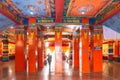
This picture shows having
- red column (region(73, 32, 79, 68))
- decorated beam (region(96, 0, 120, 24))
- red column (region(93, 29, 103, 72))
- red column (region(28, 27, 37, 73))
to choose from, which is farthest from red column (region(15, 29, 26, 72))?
decorated beam (region(96, 0, 120, 24))

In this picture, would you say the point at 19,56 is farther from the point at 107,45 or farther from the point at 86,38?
the point at 107,45

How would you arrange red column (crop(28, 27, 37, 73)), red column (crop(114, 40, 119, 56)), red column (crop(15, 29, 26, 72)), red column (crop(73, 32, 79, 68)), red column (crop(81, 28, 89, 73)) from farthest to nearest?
red column (crop(114, 40, 119, 56))
red column (crop(73, 32, 79, 68))
red column (crop(15, 29, 26, 72))
red column (crop(28, 27, 37, 73))
red column (crop(81, 28, 89, 73))

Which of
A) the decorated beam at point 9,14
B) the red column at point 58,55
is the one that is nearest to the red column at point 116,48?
the red column at point 58,55

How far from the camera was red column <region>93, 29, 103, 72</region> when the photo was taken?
1272 cm

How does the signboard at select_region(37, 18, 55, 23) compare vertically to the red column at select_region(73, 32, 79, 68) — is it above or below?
above

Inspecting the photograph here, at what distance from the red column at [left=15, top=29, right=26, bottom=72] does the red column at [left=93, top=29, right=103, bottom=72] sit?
4906 mm

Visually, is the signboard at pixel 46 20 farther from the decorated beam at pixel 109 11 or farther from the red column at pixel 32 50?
the decorated beam at pixel 109 11

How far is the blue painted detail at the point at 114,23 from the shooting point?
34.2 feet

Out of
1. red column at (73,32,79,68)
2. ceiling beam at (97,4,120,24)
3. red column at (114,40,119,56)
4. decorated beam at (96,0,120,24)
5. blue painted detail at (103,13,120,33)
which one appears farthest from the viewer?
red column at (114,40,119,56)

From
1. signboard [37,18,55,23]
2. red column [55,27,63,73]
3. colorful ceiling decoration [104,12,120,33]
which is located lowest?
red column [55,27,63,73]

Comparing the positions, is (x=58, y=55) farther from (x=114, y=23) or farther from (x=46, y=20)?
(x=114, y=23)

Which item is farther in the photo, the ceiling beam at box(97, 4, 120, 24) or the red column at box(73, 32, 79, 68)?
the red column at box(73, 32, 79, 68)

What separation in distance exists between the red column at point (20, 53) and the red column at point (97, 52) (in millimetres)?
4906

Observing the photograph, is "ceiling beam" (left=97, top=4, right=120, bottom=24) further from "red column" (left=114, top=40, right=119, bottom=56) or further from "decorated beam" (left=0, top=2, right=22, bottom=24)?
"red column" (left=114, top=40, right=119, bottom=56)
